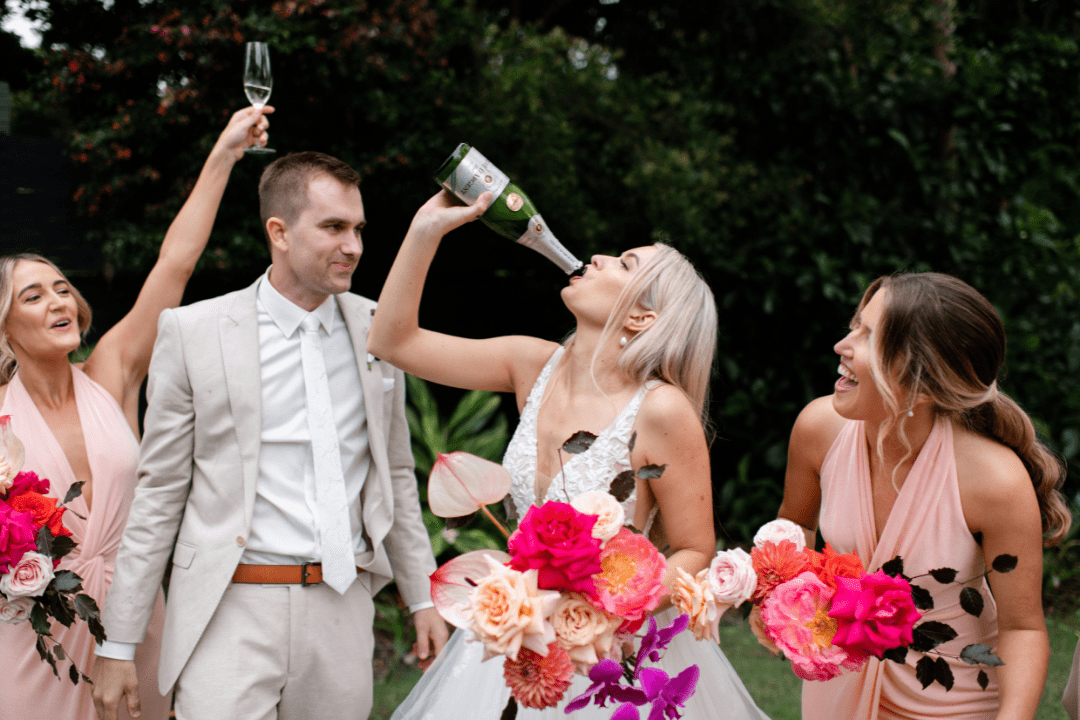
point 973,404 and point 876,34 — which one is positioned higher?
point 876,34

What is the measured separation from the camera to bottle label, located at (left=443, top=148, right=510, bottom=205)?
89.5 inches

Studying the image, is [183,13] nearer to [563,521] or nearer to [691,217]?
[691,217]

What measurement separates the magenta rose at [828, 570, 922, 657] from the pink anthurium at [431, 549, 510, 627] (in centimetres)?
60

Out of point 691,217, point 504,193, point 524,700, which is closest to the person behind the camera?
point 524,700

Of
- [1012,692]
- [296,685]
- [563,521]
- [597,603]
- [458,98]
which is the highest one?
[458,98]

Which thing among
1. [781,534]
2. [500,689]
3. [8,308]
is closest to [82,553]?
[8,308]

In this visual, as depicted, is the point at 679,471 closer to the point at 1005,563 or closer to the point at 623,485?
the point at 623,485

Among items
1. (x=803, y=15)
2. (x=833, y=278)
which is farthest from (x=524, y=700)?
(x=803, y=15)

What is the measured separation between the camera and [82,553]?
99.1 inches

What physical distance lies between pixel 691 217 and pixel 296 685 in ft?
14.0

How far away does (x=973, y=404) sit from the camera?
1.86 metres

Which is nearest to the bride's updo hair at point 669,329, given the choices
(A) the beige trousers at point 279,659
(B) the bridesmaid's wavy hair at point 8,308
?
(A) the beige trousers at point 279,659

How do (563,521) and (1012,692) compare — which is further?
(1012,692)

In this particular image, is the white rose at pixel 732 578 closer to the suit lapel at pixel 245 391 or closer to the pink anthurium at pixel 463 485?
the pink anthurium at pixel 463 485
